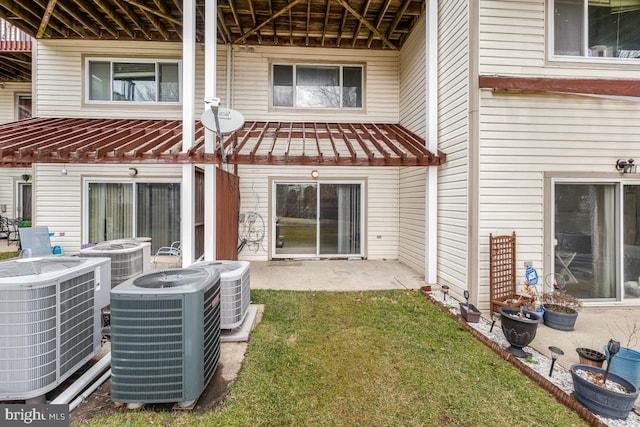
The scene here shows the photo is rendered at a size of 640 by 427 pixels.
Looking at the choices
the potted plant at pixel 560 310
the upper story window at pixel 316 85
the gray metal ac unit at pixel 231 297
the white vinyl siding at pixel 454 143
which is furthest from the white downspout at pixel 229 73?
the potted plant at pixel 560 310

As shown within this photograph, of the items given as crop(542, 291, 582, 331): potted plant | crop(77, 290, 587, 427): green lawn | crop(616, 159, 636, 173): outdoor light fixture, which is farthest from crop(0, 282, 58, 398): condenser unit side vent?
crop(616, 159, 636, 173): outdoor light fixture

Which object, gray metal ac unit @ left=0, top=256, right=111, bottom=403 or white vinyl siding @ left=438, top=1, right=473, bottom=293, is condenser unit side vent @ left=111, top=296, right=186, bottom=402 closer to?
gray metal ac unit @ left=0, top=256, right=111, bottom=403

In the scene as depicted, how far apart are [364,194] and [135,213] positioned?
588cm

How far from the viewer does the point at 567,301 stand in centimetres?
416

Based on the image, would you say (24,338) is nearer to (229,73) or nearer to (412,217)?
(412,217)

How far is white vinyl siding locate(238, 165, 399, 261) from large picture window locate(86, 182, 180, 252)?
1759 mm

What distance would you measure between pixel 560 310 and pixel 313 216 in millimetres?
5360

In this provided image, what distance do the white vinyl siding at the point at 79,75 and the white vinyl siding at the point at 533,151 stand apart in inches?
254

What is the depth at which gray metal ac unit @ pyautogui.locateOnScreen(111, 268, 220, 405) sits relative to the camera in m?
2.28

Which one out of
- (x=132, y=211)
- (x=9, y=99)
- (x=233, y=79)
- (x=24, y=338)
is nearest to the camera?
(x=24, y=338)

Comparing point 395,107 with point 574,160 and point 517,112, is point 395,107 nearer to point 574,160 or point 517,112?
point 517,112

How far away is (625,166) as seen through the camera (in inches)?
178

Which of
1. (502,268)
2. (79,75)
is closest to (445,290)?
(502,268)

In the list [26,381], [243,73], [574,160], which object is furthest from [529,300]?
[243,73]
